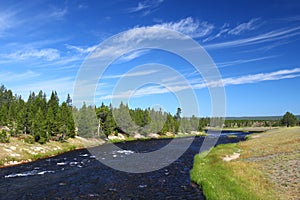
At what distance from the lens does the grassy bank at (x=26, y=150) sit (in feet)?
164

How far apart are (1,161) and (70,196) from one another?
25.9m

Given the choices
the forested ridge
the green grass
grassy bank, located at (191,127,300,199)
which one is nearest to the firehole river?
the green grass

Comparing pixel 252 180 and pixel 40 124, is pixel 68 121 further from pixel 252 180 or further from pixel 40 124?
pixel 252 180

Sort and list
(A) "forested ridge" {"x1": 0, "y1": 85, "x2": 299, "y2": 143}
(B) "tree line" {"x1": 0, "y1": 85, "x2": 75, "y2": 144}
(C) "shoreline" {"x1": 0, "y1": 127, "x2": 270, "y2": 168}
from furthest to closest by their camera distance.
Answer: (A) "forested ridge" {"x1": 0, "y1": 85, "x2": 299, "y2": 143}
(B) "tree line" {"x1": 0, "y1": 85, "x2": 75, "y2": 144}
(C) "shoreline" {"x1": 0, "y1": 127, "x2": 270, "y2": 168}

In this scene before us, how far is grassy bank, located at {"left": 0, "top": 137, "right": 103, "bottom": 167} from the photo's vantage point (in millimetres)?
49987

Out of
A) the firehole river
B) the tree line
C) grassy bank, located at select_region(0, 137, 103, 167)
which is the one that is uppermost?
the tree line

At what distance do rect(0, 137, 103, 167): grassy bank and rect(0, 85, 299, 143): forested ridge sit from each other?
2.68 metres

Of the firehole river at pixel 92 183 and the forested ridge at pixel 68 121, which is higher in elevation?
the forested ridge at pixel 68 121

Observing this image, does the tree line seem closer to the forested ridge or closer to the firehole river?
the forested ridge

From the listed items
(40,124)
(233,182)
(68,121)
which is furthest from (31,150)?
(233,182)

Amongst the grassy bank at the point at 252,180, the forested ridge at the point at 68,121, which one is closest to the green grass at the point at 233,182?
the grassy bank at the point at 252,180

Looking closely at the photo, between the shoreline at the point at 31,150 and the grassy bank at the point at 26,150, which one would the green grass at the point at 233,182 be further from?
the grassy bank at the point at 26,150

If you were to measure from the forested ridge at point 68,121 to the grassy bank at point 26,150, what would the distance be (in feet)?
8.78

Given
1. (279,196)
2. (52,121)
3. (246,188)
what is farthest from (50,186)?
(52,121)
